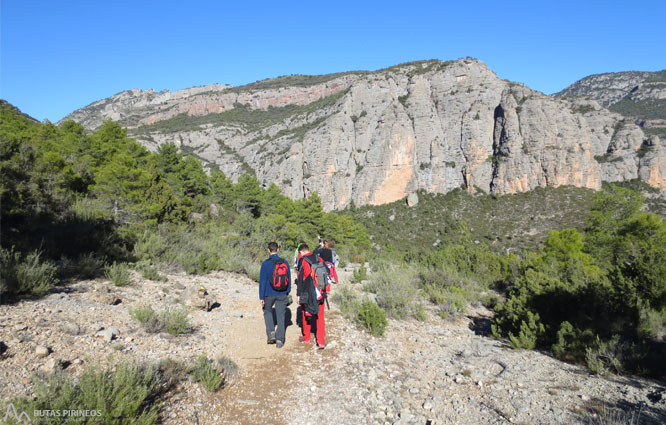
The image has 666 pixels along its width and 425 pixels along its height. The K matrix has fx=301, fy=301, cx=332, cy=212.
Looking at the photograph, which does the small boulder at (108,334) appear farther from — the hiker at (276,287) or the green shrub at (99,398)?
the hiker at (276,287)

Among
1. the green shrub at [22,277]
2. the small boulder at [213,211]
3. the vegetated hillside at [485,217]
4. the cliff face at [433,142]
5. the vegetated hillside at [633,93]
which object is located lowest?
the vegetated hillside at [485,217]

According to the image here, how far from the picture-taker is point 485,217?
198ft

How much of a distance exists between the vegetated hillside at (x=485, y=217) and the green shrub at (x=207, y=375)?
43604mm

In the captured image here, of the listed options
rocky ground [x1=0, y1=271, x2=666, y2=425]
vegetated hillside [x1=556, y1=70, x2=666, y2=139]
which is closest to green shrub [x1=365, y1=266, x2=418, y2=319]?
rocky ground [x1=0, y1=271, x2=666, y2=425]

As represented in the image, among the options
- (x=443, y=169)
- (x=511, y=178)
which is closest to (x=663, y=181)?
(x=511, y=178)

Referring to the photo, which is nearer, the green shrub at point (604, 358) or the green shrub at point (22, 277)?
the green shrub at point (604, 358)

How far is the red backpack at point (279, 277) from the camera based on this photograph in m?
4.98

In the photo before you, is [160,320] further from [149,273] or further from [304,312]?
[149,273]

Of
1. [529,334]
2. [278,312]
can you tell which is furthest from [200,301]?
[529,334]

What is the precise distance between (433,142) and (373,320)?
260ft

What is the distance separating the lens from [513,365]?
15.3 ft

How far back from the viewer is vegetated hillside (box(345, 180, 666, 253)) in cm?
4972

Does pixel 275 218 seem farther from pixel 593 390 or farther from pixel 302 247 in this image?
pixel 593 390

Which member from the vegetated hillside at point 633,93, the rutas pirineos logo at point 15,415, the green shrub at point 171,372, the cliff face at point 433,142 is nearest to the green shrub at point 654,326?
the green shrub at point 171,372
